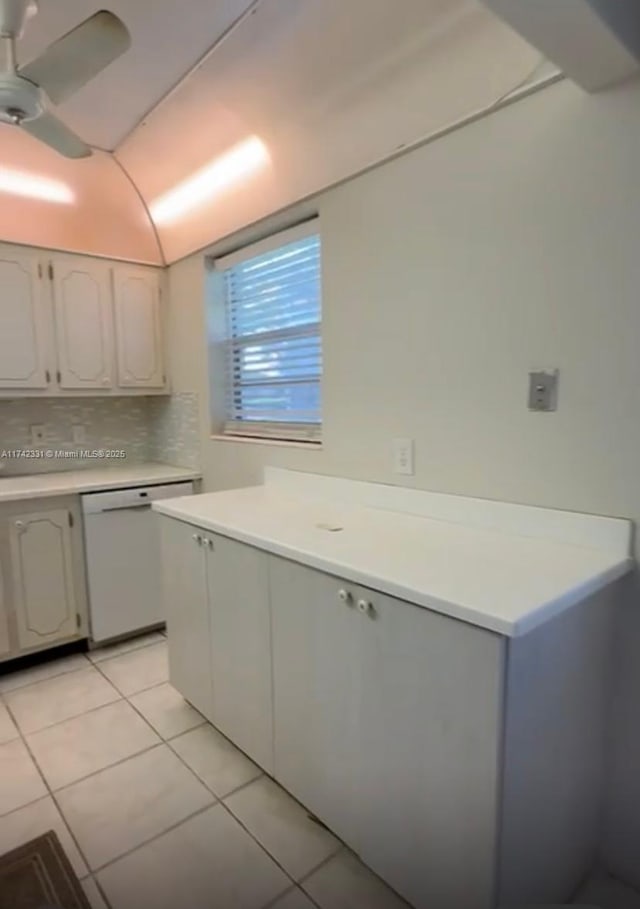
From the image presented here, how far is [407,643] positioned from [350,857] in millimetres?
796

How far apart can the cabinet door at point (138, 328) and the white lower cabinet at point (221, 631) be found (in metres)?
1.39

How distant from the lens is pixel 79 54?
1.44 metres

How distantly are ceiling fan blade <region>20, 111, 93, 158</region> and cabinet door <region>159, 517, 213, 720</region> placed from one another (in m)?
1.43

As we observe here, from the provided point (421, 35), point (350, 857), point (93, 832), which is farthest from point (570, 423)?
point (93, 832)

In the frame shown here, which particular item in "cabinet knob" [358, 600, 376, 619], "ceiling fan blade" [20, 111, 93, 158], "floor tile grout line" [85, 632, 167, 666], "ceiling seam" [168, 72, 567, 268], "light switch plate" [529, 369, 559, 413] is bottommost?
"floor tile grout line" [85, 632, 167, 666]

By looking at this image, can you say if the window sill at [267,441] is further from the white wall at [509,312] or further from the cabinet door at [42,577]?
the cabinet door at [42,577]

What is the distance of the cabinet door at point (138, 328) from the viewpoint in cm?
307

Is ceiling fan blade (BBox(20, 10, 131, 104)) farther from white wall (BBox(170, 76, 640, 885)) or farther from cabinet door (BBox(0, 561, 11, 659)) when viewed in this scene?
cabinet door (BBox(0, 561, 11, 659))

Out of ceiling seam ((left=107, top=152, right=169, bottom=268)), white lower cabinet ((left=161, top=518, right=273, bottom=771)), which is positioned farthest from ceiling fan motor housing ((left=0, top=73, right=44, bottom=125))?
white lower cabinet ((left=161, top=518, right=273, bottom=771))

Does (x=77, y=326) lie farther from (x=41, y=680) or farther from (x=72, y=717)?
(x=72, y=717)

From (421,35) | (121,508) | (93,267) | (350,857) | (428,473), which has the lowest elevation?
(350,857)

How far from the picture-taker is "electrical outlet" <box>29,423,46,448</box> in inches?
120

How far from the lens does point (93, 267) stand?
294 centimetres

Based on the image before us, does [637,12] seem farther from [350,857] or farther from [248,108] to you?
[350,857]
